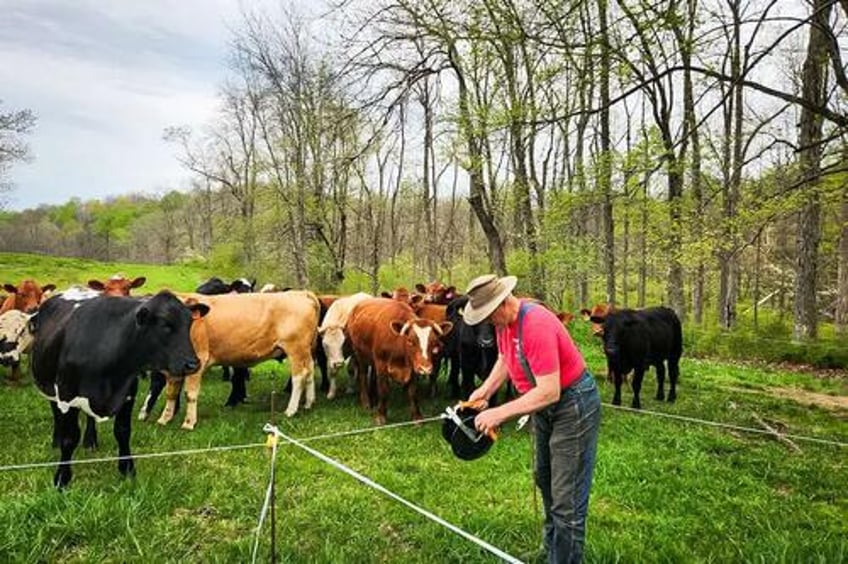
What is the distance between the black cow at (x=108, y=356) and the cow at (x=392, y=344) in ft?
10.2

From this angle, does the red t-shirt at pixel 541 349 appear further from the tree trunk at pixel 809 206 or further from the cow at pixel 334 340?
the tree trunk at pixel 809 206

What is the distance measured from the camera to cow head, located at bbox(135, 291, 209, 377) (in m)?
5.94

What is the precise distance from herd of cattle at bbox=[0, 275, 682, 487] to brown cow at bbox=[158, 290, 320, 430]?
0.6 inches

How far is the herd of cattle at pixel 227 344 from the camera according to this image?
5891 millimetres

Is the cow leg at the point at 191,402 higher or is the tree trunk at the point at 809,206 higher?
the tree trunk at the point at 809,206

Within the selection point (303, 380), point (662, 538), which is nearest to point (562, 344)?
point (662, 538)

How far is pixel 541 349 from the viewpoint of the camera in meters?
3.80

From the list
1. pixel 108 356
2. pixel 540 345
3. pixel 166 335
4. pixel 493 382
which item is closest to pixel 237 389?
pixel 166 335

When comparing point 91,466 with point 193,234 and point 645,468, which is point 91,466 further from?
point 193,234

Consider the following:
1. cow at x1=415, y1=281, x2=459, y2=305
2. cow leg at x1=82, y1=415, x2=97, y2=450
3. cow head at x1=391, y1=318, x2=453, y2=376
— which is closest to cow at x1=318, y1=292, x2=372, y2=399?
cow head at x1=391, y1=318, x2=453, y2=376

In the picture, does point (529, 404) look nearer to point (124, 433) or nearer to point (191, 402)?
point (124, 433)

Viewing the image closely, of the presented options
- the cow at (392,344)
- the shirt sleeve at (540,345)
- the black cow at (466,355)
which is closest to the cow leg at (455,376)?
the black cow at (466,355)

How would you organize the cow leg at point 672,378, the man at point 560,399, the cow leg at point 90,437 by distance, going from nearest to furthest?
the man at point 560,399 → the cow leg at point 90,437 → the cow leg at point 672,378

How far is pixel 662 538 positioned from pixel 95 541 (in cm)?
429
